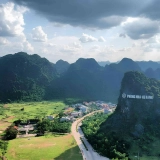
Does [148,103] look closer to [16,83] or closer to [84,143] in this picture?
[84,143]

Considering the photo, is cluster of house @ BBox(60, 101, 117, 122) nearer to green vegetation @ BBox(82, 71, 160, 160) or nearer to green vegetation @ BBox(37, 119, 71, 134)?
green vegetation @ BBox(37, 119, 71, 134)

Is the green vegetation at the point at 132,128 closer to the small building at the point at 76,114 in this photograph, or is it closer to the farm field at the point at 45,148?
the farm field at the point at 45,148

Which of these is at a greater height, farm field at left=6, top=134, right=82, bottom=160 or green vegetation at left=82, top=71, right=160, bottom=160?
green vegetation at left=82, top=71, right=160, bottom=160

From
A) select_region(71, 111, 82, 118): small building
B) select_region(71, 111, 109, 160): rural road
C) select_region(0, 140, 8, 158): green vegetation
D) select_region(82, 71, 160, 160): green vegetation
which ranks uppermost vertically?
select_region(82, 71, 160, 160): green vegetation

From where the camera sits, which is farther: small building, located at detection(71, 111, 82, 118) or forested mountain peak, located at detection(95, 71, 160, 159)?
small building, located at detection(71, 111, 82, 118)

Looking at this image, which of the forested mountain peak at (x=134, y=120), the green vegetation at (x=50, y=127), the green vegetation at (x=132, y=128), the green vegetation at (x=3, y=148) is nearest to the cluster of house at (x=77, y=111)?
the green vegetation at (x=50, y=127)

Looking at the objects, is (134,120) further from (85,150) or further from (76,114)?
(76,114)

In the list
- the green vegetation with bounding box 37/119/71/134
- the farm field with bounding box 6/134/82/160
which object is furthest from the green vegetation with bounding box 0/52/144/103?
the farm field with bounding box 6/134/82/160

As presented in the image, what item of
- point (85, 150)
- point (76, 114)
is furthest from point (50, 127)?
point (76, 114)
